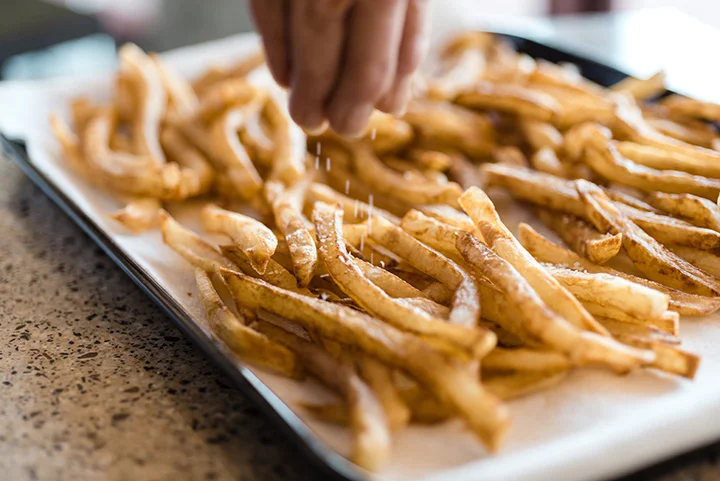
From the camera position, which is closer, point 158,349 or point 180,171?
point 158,349

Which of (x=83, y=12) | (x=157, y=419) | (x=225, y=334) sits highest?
(x=225, y=334)

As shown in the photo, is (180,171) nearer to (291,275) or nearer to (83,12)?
(291,275)

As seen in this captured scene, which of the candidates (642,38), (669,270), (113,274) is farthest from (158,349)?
(642,38)

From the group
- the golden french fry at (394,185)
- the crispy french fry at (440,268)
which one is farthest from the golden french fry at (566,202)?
the crispy french fry at (440,268)

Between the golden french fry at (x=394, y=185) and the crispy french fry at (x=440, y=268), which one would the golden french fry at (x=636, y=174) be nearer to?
the golden french fry at (x=394, y=185)

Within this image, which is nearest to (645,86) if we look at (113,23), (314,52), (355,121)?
(355,121)
